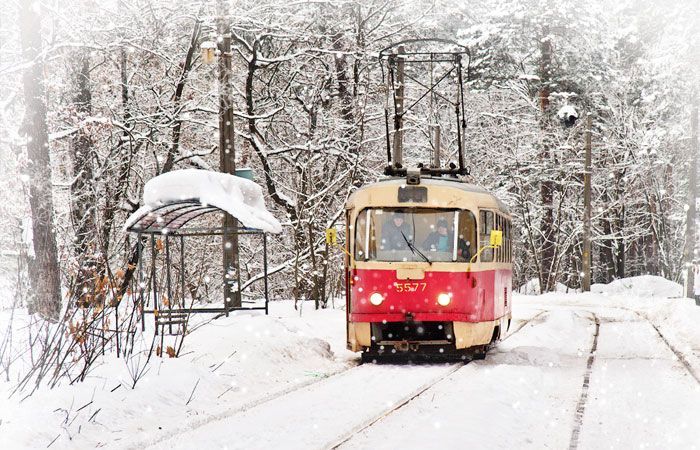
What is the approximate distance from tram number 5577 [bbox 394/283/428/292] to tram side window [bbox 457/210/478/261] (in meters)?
0.70

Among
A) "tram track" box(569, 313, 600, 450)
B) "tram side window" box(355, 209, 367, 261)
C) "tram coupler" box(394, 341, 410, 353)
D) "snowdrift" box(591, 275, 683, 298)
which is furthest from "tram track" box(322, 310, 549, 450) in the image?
"snowdrift" box(591, 275, 683, 298)

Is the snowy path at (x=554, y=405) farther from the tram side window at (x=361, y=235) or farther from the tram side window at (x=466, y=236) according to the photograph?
the tram side window at (x=361, y=235)

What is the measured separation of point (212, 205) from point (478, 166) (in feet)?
84.2

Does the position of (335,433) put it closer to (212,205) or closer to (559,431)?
(559,431)

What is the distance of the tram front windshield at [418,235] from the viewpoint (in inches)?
520

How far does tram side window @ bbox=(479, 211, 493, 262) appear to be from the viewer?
1348 cm

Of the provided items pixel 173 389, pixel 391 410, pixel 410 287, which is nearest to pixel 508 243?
pixel 410 287

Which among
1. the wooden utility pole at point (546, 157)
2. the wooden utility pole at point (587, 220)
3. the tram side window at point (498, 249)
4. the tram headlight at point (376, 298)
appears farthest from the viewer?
the wooden utility pole at point (546, 157)

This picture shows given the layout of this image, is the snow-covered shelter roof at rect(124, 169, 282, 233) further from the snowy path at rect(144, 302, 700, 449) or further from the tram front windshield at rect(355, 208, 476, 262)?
Answer: the snowy path at rect(144, 302, 700, 449)

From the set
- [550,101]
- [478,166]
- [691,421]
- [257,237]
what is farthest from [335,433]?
[550,101]

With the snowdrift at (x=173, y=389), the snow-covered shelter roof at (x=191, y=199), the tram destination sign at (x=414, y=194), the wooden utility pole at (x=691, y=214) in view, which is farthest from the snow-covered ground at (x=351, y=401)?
the wooden utility pole at (x=691, y=214)

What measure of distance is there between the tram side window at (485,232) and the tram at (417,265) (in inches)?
0.7

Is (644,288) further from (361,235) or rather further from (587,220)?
(361,235)

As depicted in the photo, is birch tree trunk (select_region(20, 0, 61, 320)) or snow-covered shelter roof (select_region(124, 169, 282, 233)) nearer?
snow-covered shelter roof (select_region(124, 169, 282, 233))
